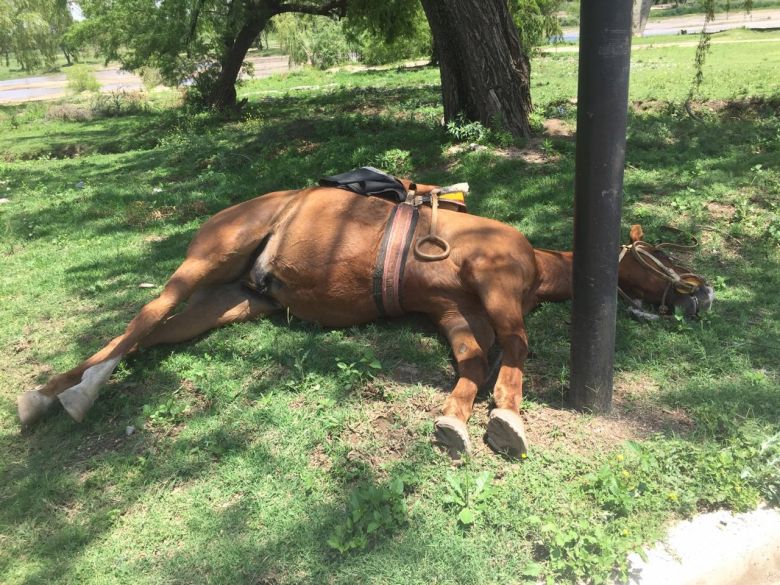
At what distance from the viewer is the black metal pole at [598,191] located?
2658 mm

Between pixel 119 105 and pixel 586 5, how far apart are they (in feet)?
67.9

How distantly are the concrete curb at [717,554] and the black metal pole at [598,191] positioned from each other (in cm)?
83

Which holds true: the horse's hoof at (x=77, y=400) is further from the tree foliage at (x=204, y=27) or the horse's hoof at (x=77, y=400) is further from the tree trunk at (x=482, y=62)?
the tree foliage at (x=204, y=27)

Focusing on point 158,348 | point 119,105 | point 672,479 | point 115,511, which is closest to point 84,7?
point 119,105

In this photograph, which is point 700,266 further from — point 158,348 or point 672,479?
point 158,348

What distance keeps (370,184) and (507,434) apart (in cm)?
225

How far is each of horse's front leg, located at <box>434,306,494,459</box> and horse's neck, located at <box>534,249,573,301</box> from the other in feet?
1.93

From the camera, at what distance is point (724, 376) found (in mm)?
3520

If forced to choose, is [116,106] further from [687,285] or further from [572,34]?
[572,34]

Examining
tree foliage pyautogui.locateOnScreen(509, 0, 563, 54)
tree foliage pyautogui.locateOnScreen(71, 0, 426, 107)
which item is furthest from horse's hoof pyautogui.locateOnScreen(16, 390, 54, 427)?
tree foliage pyautogui.locateOnScreen(71, 0, 426, 107)

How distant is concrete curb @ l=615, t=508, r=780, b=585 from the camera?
2.38 metres

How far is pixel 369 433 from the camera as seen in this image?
329 cm

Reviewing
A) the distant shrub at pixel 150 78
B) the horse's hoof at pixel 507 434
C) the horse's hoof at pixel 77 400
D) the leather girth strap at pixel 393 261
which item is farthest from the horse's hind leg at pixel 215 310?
the distant shrub at pixel 150 78

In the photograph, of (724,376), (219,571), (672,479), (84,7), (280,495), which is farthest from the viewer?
(84,7)
